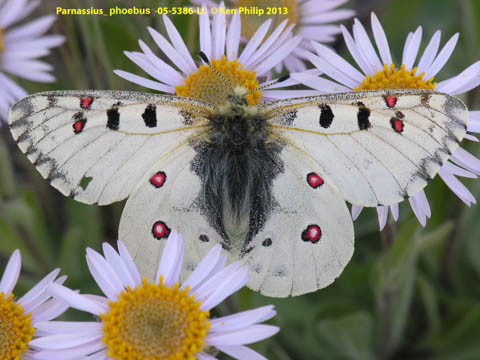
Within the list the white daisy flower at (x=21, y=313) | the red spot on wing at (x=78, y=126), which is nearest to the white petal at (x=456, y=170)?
the red spot on wing at (x=78, y=126)

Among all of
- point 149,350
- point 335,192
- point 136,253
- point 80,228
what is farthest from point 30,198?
point 335,192

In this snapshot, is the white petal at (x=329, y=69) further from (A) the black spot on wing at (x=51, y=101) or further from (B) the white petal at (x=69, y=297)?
(B) the white petal at (x=69, y=297)

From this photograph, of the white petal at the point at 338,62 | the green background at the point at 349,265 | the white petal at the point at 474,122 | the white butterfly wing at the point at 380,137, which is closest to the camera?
the white butterfly wing at the point at 380,137

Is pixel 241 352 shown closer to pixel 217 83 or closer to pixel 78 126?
pixel 78 126

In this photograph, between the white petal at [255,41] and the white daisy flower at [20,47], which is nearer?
the white petal at [255,41]

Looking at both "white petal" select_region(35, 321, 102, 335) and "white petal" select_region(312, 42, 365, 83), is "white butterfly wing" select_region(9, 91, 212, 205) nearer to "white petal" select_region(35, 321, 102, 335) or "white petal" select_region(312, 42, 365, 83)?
"white petal" select_region(35, 321, 102, 335)

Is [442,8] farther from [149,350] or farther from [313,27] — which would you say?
[149,350]

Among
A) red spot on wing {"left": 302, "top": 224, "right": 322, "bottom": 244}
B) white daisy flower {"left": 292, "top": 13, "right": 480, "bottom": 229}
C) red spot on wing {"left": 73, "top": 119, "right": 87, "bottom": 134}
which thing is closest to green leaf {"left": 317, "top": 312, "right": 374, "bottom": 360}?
white daisy flower {"left": 292, "top": 13, "right": 480, "bottom": 229}

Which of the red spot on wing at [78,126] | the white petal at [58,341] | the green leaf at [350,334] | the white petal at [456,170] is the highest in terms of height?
the red spot on wing at [78,126]
